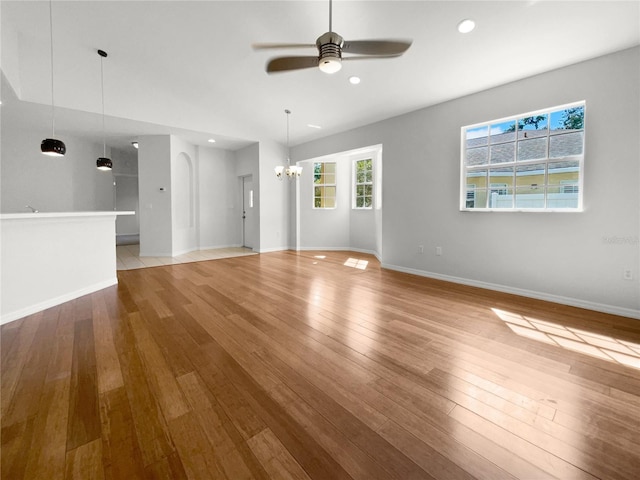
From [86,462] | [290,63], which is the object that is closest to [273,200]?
[290,63]

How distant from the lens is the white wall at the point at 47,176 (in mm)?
6387

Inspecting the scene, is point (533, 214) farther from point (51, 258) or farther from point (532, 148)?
point (51, 258)

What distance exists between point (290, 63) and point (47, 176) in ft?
26.1

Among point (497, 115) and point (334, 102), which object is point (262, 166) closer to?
point (334, 102)

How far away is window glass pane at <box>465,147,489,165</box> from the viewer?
4279mm

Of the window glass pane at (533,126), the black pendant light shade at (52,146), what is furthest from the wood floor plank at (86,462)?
the window glass pane at (533,126)

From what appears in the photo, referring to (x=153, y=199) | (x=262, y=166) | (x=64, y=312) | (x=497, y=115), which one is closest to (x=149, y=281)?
(x=64, y=312)

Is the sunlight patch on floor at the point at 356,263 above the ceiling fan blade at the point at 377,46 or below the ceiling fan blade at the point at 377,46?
below

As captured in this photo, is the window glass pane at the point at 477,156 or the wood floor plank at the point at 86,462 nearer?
the wood floor plank at the point at 86,462

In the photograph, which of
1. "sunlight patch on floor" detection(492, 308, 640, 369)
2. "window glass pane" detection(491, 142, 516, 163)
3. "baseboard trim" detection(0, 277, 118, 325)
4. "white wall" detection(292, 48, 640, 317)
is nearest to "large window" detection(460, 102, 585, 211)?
"window glass pane" detection(491, 142, 516, 163)

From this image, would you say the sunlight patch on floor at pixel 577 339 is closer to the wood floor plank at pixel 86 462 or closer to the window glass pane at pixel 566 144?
the window glass pane at pixel 566 144

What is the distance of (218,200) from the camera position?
8.38 meters

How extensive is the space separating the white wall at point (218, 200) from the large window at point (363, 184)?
3775 mm

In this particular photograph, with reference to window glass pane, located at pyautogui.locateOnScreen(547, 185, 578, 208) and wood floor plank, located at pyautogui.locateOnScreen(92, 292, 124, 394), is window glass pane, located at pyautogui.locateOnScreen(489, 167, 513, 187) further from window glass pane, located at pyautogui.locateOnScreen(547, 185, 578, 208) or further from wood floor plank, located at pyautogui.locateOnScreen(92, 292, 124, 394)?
wood floor plank, located at pyautogui.locateOnScreen(92, 292, 124, 394)
